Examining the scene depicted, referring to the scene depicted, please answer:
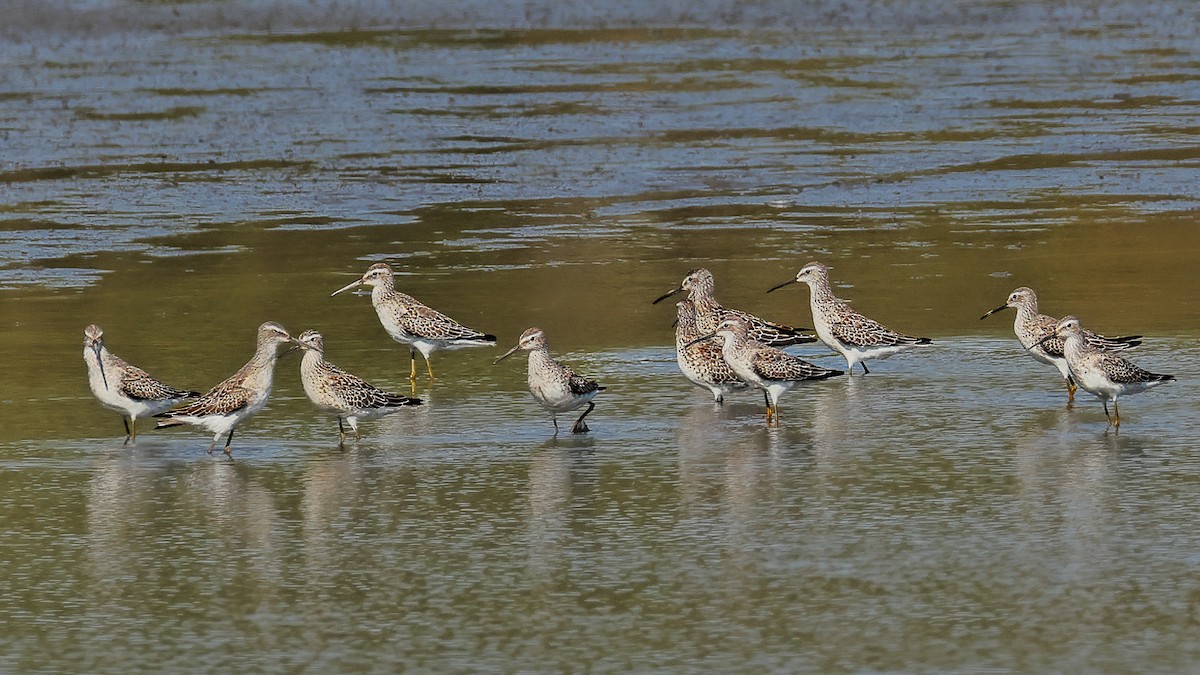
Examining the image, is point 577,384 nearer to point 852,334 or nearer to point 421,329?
point 421,329

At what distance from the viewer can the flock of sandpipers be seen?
12.7 metres

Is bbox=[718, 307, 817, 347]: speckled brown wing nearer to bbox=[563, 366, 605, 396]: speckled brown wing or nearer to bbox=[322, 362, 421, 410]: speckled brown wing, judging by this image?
bbox=[563, 366, 605, 396]: speckled brown wing

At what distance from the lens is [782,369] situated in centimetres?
1347

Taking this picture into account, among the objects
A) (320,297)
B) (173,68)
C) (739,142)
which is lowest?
(320,297)

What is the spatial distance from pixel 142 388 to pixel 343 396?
1341 mm

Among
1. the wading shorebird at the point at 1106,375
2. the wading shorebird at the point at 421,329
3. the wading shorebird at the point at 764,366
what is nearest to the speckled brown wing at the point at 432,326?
the wading shorebird at the point at 421,329

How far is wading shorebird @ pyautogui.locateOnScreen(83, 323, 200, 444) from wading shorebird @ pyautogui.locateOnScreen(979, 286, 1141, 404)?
595cm

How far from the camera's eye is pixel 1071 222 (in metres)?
21.5

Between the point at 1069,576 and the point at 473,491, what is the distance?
346cm

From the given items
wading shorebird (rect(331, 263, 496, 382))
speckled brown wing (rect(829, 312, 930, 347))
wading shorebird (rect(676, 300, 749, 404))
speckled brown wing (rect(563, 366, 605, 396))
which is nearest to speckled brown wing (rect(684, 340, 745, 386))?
wading shorebird (rect(676, 300, 749, 404))

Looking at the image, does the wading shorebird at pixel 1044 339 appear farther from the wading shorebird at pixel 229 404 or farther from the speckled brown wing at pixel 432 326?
the wading shorebird at pixel 229 404

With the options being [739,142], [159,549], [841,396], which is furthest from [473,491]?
[739,142]

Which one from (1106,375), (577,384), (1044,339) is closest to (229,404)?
(577,384)

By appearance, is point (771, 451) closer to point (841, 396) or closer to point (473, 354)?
point (841, 396)
